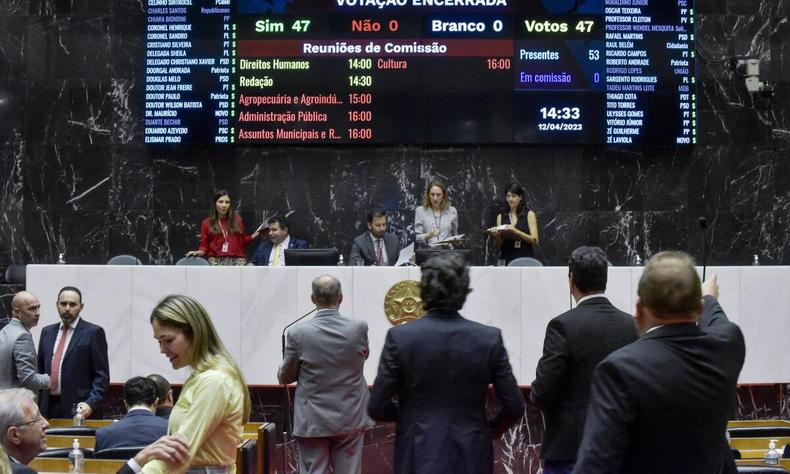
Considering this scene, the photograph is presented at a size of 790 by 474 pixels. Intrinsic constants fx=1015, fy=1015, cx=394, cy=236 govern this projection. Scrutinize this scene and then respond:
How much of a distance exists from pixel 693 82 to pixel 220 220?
5.74 metres

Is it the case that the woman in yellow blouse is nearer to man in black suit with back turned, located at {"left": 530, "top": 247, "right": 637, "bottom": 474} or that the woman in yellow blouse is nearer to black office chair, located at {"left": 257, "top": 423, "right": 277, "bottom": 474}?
man in black suit with back turned, located at {"left": 530, "top": 247, "right": 637, "bottom": 474}

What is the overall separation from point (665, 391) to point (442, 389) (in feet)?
4.77

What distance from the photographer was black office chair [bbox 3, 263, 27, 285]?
1128cm

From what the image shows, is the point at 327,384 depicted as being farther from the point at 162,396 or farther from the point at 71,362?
the point at 71,362

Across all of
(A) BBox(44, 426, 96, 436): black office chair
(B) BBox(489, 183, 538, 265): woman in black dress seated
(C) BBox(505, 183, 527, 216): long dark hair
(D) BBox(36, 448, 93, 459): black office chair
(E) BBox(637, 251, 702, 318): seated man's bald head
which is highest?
(C) BBox(505, 183, 527, 216): long dark hair

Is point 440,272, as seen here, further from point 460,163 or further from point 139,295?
point 460,163

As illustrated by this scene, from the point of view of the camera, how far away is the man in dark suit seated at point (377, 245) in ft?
35.5

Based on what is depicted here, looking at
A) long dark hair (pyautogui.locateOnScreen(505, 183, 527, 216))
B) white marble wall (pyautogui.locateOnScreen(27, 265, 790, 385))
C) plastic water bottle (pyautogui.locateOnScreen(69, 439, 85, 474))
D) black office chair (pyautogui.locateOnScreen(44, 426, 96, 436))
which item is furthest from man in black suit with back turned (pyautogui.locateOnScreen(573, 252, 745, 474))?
long dark hair (pyautogui.locateOnScreen(505, 183, 527, 216))

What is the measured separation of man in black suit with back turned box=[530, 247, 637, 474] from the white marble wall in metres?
4.58

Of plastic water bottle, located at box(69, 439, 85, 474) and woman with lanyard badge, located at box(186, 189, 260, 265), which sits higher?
woman with lanyard badge, located at box(186, 189, 260, 265)

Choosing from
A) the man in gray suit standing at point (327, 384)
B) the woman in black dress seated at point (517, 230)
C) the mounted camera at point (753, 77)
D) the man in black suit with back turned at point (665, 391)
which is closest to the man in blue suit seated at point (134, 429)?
the man in gray suit standing at point (327, 384)

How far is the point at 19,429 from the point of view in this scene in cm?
315

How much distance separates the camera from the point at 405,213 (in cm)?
1235

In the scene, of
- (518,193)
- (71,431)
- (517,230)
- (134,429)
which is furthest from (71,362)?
(518,193)
